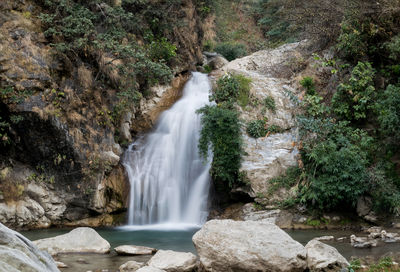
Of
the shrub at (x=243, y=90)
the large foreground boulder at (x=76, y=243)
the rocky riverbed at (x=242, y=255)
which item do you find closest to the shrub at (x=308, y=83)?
the shrub at (x=243, y=90)

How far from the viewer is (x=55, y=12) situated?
13484 mm

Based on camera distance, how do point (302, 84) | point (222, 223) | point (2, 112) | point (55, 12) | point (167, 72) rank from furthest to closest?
point (302, 84)
point (167, 72)
point (55, 12)
point (2, 112)
point (222, 223)

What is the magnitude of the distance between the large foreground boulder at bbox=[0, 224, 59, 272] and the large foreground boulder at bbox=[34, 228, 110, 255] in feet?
15.4

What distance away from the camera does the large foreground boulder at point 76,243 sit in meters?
8.05

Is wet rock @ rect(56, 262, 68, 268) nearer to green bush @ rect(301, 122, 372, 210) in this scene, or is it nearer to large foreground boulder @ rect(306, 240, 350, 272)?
large foreground boulder @ rect(306, 240, 350, 272)

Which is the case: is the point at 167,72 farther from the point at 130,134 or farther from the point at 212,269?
the point at 212,269

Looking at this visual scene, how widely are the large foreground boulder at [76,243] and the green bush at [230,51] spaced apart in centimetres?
2084

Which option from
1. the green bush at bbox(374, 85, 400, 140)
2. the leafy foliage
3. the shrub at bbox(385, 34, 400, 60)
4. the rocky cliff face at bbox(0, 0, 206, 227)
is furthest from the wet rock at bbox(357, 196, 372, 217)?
the rocky cliff face at bbox(0, 0, 206, 227)

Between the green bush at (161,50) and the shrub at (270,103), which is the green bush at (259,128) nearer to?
the shrub at (270,103)

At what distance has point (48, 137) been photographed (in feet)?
38.5

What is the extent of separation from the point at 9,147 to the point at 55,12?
5.36 m

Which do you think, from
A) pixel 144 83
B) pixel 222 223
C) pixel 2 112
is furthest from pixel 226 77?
pixel 222 223

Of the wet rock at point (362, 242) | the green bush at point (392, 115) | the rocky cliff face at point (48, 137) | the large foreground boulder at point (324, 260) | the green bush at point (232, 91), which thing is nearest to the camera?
the large foreground boulder at point (324, 260)

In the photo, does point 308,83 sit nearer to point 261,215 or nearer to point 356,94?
point 356,94
